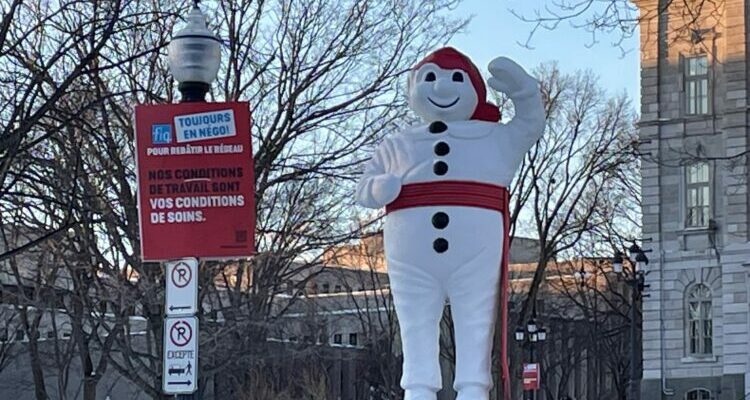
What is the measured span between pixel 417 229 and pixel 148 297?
35.2ft

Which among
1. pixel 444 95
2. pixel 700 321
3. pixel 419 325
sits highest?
pixel 444 95

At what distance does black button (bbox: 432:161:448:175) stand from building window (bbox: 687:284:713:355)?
36.4 metres

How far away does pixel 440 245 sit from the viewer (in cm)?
1102

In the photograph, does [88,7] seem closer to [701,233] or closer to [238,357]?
[238,357]

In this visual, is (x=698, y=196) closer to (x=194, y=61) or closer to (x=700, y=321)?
(x=700, y=321)

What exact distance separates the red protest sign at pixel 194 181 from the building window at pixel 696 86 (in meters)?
38.1

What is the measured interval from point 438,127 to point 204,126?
1779mm

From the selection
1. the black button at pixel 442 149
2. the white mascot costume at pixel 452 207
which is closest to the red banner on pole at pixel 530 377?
the white mascot costume at pixel 452 207

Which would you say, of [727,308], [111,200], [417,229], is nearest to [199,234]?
[417,229]

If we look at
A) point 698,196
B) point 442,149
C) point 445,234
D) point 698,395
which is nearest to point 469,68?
point 442,149

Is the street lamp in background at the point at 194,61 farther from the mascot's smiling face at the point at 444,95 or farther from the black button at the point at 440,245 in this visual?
the black button at the point at 440,245

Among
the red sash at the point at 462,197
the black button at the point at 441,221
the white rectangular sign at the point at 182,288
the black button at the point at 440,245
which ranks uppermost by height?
the red sash at the point at 462,197

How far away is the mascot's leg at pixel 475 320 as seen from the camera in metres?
11.0

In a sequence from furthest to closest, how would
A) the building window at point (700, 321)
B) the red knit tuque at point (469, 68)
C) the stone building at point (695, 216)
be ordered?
the building window at point (700, 321) < the stone building at point (695, 216) < the red knit tuque at point (469, 68)
